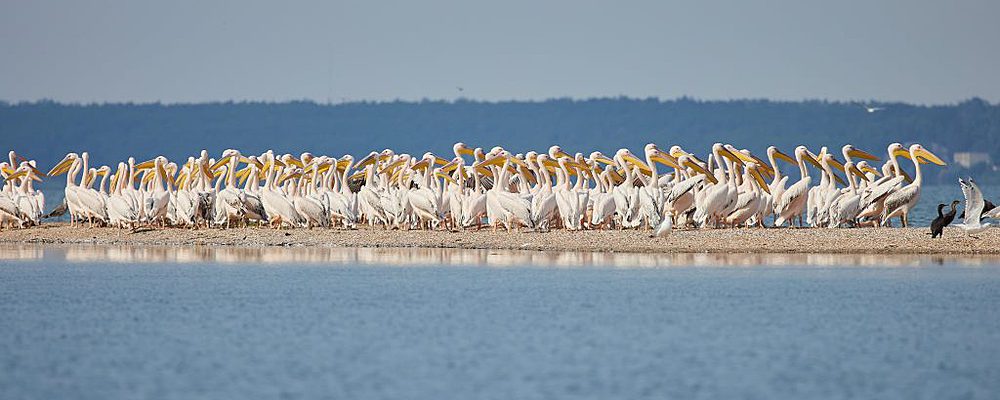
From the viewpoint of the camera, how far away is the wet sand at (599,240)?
19.7 meters

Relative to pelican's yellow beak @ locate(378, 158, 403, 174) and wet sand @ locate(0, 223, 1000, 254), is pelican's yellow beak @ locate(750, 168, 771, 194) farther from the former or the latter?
pelican's yellow beak @ locate(378, 158, 403, 174)

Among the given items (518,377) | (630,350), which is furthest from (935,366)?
(518,377)

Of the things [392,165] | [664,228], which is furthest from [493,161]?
[664,228]

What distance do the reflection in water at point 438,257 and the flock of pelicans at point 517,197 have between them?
1.15 metres

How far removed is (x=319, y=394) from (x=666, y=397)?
2.05 meters

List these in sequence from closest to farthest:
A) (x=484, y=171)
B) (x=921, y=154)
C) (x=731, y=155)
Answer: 1. (x=731, y=155)
2. (x=921, y=154)
3. (x=484, y=171)

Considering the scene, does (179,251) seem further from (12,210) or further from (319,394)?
(319,394)

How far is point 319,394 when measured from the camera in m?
9.87

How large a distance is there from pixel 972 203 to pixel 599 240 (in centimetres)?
448

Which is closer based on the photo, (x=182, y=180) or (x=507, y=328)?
(x=507, y=328)

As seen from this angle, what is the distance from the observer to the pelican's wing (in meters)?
19.5

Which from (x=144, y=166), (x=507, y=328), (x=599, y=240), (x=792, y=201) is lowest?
(x=507, y=328)

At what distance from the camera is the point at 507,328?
42.1 feet

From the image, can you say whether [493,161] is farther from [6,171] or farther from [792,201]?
[6,171]
